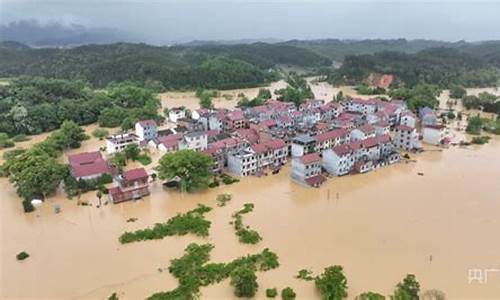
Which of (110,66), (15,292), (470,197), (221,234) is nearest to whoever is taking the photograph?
(15,292)

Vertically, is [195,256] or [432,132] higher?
[432,132]

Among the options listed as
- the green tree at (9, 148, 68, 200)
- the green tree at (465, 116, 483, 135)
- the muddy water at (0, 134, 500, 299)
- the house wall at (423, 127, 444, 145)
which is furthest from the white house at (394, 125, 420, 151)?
the green tree at (9, 148, 68, 200)

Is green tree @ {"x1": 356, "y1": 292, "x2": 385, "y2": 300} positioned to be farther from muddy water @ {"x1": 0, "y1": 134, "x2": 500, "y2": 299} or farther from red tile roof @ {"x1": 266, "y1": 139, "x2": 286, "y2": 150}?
red tile roof @ {"x1": 266, "y1": 139, "x2": 286, "y2": 150}

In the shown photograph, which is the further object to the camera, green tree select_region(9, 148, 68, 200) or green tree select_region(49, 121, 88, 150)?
green tree select_region(49, 121, 88, 150)

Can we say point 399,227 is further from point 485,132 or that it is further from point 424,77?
point 424,77

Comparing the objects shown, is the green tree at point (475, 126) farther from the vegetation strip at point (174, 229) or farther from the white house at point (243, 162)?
the vegetation strip at point (174, 229)

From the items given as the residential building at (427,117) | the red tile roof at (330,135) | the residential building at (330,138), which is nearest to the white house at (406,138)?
the residential building at (330,138)

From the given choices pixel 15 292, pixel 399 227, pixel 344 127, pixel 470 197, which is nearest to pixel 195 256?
pixel 15 292
